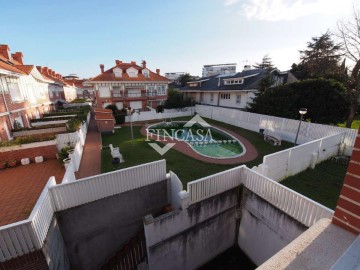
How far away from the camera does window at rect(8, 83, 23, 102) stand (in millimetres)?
16031

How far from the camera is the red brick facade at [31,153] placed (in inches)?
462

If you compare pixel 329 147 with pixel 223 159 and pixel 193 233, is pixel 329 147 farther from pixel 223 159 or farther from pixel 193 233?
pixel 193 233

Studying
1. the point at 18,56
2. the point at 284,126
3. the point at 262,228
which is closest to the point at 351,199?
the point at 262,228

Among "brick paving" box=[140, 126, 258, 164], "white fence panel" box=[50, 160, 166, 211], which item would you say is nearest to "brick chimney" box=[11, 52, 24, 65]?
"brick paving" box=[140, 126, 258, 164]

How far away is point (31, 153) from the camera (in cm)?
1218

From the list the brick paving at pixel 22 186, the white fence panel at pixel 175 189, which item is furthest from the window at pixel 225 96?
the brick paving at pixel 22 186

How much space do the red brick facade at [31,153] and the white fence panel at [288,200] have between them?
12.6 meters

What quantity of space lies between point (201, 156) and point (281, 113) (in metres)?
11.2

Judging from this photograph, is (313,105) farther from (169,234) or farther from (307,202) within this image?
(169,234)

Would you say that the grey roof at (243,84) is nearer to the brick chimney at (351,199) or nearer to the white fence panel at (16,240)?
the brick chimney at (351,199)

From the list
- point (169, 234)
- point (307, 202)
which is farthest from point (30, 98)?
point (307, 202)

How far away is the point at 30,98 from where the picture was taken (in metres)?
20.2

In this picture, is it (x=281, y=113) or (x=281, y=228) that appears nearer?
(x=281, y=228)

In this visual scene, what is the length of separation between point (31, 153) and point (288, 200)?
14801 millimetres
